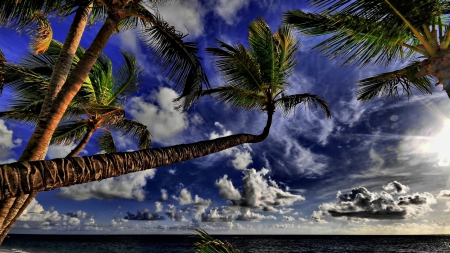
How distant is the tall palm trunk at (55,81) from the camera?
351cm

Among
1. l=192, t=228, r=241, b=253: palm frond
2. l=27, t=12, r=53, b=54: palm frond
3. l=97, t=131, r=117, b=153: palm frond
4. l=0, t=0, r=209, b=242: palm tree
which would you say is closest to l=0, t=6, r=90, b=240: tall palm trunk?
l=0, t=0, r=209, b=242: palm tree

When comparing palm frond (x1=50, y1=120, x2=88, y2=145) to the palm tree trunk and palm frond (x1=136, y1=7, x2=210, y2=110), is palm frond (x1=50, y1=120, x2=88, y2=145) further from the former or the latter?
palm frond (x1=136, y1=7, x2=210, y2=110)

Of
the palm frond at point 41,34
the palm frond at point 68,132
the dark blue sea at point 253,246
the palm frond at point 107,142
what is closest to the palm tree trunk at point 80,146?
the palm frond at point 68,132

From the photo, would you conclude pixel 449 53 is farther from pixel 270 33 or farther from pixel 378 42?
pixel 270 33

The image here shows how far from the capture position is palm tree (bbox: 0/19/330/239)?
7.24 ft

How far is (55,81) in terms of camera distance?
4098 millimetres

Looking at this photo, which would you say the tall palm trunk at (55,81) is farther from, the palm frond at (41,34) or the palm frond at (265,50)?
the palm frond at (265,50)

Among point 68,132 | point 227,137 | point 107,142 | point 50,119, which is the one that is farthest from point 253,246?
point 50,119

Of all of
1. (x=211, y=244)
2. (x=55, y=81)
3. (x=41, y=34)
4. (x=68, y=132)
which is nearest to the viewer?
(x=211, y=244)

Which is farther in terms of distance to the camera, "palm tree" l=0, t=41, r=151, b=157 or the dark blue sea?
the dark blue sea

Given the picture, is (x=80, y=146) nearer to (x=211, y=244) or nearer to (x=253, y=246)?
(x=211, y=244)

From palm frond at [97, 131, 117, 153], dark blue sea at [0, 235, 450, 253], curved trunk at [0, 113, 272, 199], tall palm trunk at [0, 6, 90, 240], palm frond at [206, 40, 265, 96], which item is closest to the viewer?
curved trunk at [0, 113, 272, 199]

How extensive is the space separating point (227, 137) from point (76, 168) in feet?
9.34

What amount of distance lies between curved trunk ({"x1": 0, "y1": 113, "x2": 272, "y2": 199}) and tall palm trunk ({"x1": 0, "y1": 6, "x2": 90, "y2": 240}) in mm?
1505
